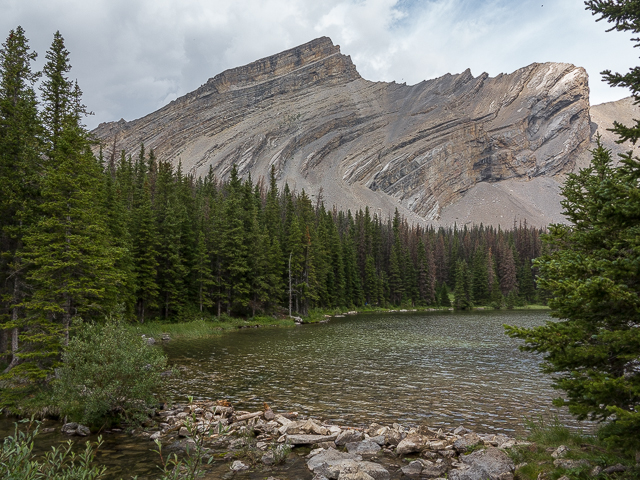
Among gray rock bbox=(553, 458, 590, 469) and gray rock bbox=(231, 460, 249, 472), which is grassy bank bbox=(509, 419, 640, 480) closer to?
gray rock bbox=(553, 458, 590, 469)

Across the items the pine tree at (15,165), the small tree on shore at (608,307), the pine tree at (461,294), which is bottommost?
the pine tree at (461,294)

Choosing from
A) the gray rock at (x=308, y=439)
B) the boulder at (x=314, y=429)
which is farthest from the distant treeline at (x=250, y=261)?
the gray rock at (x=308, y=439)

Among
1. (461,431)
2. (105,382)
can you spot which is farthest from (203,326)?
(461,431)

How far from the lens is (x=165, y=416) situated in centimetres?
1431

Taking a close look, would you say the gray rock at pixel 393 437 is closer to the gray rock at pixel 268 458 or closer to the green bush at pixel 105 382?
the gray rock at pixel 268 458

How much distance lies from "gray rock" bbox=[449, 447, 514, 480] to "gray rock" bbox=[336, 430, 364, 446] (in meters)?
3.30

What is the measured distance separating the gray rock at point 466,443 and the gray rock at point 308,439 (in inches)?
145

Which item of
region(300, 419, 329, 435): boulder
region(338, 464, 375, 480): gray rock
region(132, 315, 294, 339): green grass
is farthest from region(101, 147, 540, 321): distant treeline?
region(338, 464, 375, 480): gray rock

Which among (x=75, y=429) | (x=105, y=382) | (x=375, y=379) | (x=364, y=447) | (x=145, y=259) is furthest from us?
(x=145, y=259)

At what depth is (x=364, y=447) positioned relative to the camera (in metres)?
10.9

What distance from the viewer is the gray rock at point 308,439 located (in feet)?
37.1

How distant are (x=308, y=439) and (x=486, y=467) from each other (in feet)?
16.9

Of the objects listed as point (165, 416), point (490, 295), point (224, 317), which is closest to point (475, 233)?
point (490, 295)

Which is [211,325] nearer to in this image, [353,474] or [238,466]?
[238,466]
